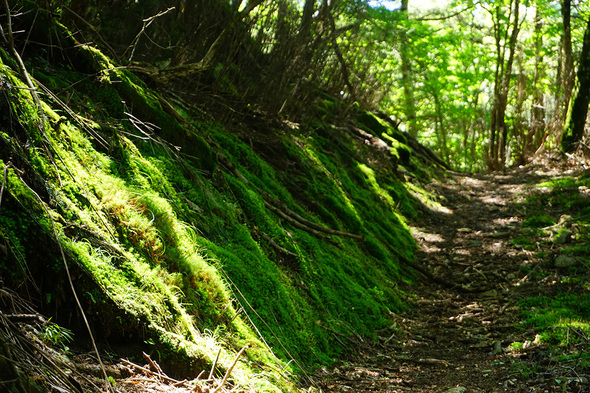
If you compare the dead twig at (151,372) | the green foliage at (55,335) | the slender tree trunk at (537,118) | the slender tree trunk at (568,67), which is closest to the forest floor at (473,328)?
the dead twig at (151,372)

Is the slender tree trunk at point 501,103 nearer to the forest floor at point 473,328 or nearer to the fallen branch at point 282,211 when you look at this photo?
the forest floor at point 473,328

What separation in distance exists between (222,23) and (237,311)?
4.33 m

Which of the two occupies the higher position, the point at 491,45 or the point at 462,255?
the point at 491,45

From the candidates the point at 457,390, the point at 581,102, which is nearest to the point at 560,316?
the point at 457,390

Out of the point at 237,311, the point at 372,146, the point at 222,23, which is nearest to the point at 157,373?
the point at 237,311

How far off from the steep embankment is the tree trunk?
302 inches

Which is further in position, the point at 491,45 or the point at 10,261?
the point at 491,45

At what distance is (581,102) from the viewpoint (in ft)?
37.2

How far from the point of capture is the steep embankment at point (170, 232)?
6.64 feet

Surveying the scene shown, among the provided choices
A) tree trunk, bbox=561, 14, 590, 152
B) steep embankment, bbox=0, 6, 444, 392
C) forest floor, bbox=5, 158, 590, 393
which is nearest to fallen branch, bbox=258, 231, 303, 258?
steep embankment, bbox=0, 6, 444, 392

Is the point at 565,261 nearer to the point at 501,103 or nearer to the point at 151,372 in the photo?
the point at 151,372

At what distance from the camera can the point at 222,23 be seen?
6.09 metres

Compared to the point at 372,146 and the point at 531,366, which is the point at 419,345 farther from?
the point at 372,146

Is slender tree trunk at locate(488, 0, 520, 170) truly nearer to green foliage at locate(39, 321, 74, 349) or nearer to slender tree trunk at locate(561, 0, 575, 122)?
slender tree trunk at locate(561, 0, 575, 122)
